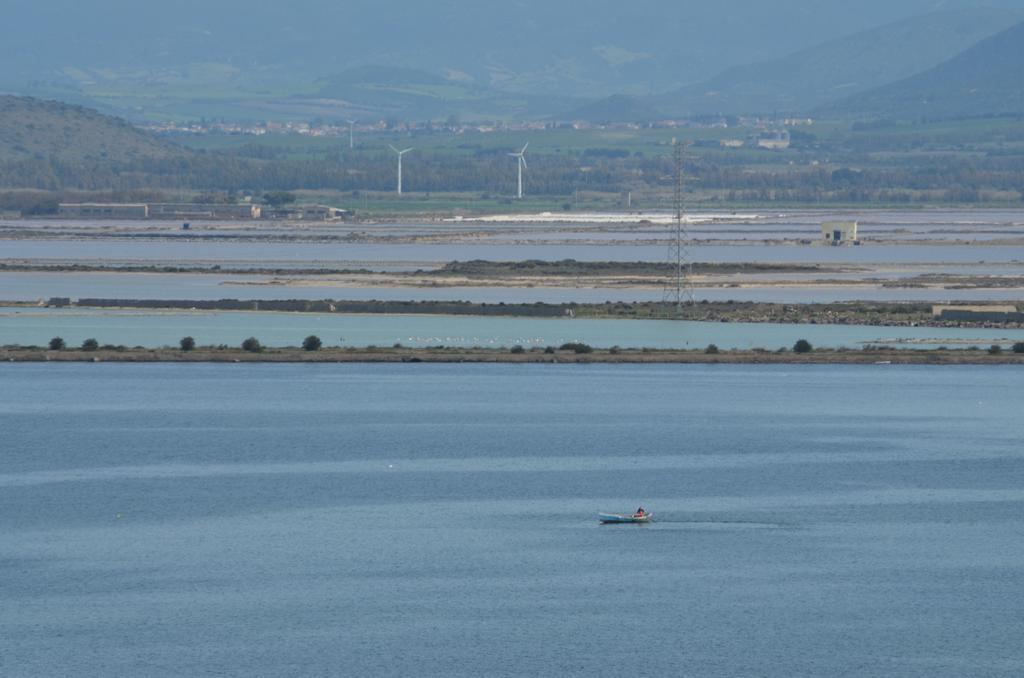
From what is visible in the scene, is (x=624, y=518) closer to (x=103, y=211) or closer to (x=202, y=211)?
(x=202, y=211)

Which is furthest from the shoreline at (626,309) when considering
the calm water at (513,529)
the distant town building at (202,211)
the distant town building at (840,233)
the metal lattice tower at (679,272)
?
the distant town building at (202,211)

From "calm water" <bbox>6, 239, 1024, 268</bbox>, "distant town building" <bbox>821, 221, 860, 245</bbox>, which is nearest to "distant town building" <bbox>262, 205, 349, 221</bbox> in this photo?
"calm water" <bbox>6, 239, 1024, 268</bbox>

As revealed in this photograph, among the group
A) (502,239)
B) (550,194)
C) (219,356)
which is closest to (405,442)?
(219,356)

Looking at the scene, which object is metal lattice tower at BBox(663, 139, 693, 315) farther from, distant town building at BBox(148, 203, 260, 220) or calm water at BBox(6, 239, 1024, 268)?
distant town building at BBox(148, 203, 260, 220)

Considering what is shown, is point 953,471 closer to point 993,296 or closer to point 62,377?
point 62,377

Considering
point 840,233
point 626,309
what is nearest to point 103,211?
point 840,233
